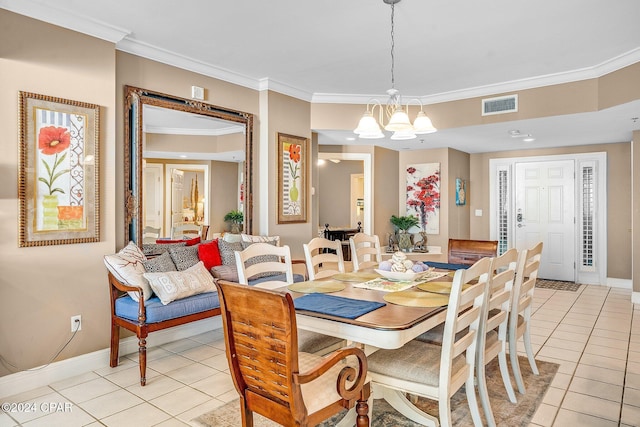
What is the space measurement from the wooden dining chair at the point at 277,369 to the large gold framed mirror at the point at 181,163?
2.21 meters

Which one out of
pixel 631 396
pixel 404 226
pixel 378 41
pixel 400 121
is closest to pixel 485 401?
pixel 631 396

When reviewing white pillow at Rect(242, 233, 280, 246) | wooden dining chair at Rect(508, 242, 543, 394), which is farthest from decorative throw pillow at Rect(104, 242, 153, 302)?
wooden dining chair at Rect(508, 242, 543, 394)

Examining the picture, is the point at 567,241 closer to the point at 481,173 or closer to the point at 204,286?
the point at 481,173

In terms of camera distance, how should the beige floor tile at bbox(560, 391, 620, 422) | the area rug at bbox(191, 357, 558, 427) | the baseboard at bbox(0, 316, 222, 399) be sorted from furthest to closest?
the baseboard at bbox(0, 316, 222, 399) < the beige floor tile at bbox(560, 391, 620, 422) < the area rug at bbox(191, 357, 558, 427)

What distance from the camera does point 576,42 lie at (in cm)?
349

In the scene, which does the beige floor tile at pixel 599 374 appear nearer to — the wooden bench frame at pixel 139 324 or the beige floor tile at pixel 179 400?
the beige floor tile at pixel 179 400

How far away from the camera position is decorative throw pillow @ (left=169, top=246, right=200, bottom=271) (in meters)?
3.56

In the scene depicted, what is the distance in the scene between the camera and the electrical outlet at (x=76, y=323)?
9.84ft

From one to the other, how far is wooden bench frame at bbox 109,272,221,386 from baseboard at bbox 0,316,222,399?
12cm

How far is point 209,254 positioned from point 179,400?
1503 millimetres

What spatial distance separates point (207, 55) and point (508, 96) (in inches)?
133

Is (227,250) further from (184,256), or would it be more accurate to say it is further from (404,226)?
(404,226)

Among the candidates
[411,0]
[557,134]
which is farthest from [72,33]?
[557,134]

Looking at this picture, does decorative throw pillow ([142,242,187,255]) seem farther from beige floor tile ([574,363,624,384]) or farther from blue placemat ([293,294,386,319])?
beige floor tile ([574,363,624,384])
